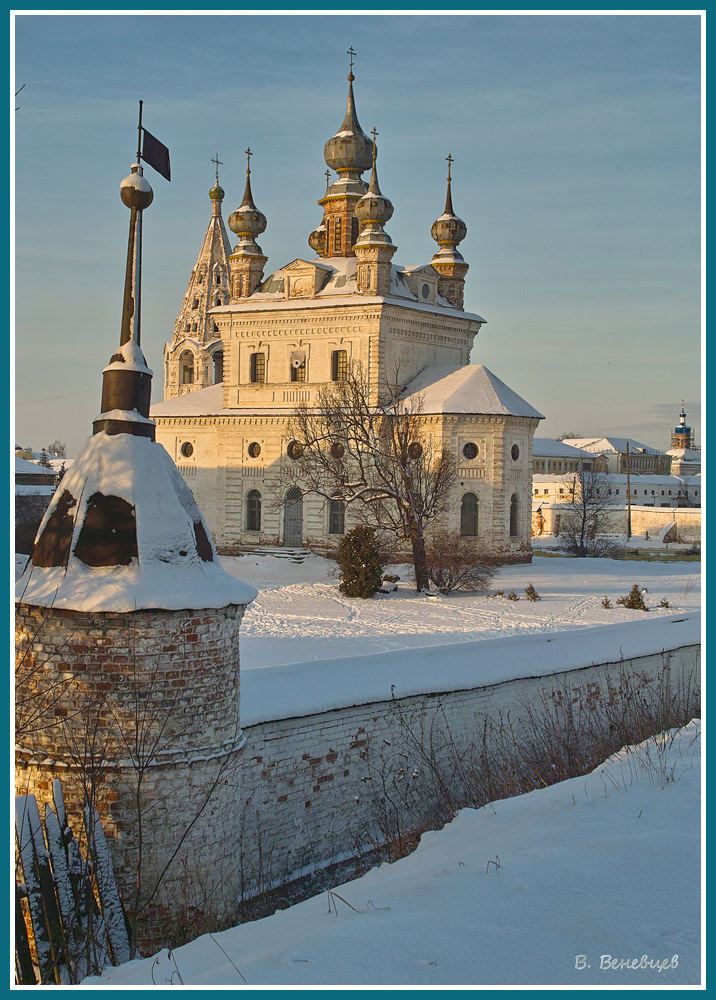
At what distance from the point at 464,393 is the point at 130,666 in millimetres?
23992

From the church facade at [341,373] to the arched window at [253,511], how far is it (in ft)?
0.16

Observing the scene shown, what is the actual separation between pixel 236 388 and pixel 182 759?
27.2 m

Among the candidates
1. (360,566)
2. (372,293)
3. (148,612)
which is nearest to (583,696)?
(148,612)

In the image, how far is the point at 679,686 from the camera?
12719mm

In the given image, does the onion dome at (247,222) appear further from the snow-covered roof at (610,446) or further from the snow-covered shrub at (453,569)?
the snow-covered roof at (610,446)

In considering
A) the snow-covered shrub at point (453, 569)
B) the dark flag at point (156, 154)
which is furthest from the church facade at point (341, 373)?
the dark flag at point (156, 154)

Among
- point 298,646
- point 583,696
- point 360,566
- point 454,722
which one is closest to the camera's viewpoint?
point 454,722

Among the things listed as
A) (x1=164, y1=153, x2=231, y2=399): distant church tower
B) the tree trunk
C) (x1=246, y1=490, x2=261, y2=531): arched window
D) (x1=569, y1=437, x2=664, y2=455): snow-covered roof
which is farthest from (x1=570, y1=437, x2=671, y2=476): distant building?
the tree trunk

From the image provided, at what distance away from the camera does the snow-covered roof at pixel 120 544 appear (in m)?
6.59

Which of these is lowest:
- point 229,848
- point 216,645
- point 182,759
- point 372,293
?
point 229,848

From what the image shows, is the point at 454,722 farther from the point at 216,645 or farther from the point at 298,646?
the point at 298,646

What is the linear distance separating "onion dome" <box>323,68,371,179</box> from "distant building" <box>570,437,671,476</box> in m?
56.3

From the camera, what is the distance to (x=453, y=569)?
971 inches

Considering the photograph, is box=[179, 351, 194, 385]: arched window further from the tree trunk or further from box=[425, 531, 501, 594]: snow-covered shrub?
the tree trunk
